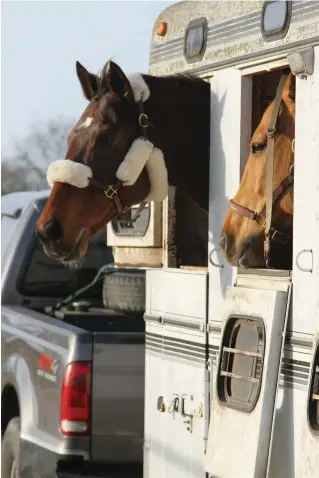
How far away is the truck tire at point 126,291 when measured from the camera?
7.86m

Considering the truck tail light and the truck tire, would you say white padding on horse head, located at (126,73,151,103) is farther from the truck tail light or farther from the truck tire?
the truck tail light

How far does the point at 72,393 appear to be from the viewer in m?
7.33

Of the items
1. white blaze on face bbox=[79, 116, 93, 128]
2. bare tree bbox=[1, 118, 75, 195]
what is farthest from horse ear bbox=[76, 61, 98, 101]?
bare tree bbox=[1, 118, 75, 195]

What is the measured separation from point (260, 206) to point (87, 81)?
135 centimetres

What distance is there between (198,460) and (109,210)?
1453mm

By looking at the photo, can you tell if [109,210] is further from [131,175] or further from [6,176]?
[6,176]

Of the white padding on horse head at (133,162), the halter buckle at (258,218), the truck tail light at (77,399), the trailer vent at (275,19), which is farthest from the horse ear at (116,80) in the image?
the truck tail light at (77,399)

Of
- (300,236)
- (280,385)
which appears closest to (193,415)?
(280,385)

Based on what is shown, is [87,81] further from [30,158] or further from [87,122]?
[30,158]

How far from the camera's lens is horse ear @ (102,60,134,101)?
645cm

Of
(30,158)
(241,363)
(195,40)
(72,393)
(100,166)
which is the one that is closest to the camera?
(241,363)

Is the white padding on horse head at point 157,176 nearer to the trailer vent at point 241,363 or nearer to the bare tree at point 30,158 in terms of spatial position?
the trailer vent at point 241,363

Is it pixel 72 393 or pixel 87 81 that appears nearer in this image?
pixel 87 81

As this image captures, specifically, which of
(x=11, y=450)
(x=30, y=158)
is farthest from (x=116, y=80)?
(x=30, y=158)
